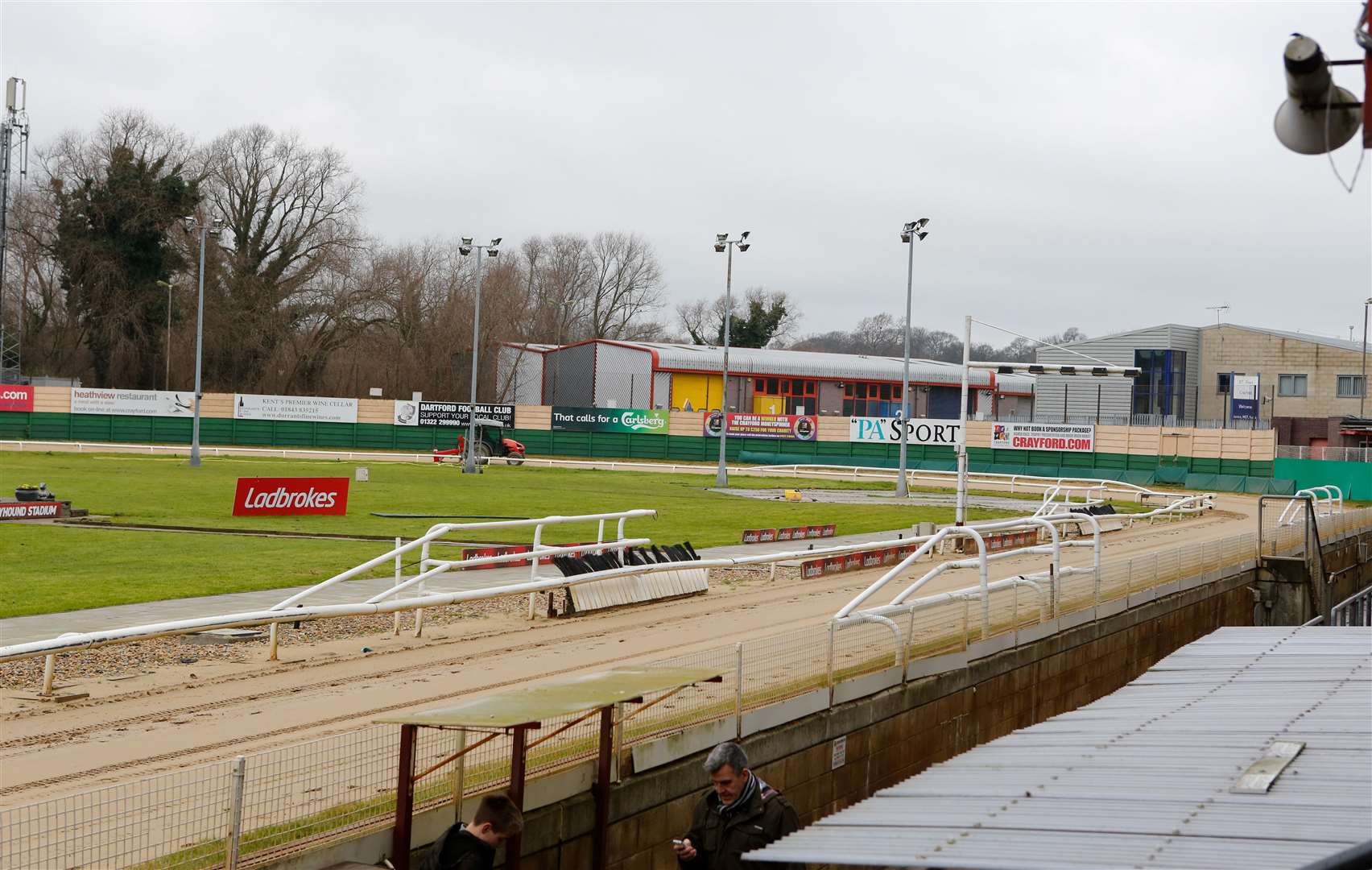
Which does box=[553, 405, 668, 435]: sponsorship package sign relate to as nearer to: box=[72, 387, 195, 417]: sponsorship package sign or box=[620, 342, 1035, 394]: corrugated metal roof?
box=[620, 342, 1035, 394]: corrugated metal roof

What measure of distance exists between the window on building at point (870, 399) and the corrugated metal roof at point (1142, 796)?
66.2 meters

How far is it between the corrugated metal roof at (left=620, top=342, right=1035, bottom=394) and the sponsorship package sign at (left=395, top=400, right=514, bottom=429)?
1102 centimetres

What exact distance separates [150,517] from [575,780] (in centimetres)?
2086

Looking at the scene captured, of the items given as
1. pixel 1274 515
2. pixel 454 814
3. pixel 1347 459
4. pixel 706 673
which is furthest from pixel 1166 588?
pixel 1347 459

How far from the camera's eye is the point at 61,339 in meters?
72.9

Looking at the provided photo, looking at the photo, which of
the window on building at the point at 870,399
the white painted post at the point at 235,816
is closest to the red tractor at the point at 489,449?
the window on building at the point at 870,399

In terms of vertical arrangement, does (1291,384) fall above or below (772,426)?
above

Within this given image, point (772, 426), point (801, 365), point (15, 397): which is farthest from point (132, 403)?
point (801, 365)

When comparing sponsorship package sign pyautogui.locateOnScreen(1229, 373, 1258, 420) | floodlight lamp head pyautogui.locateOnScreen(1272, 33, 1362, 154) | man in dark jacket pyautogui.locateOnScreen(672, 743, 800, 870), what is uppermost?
sponsorship package sign pyautogui.locateOnScreen(1229, 373, 1258, 420)

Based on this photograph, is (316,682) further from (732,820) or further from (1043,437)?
(1043,437)

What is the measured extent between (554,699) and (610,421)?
59.3 meters

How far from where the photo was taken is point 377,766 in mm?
7410

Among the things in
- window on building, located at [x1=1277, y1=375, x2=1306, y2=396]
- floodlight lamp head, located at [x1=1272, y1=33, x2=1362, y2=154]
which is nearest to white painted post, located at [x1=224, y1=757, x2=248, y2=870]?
floodlight lamp head, located at [x1=1272, y1=33, x2=1362, y2=154]

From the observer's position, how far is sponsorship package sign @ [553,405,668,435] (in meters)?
66.4
